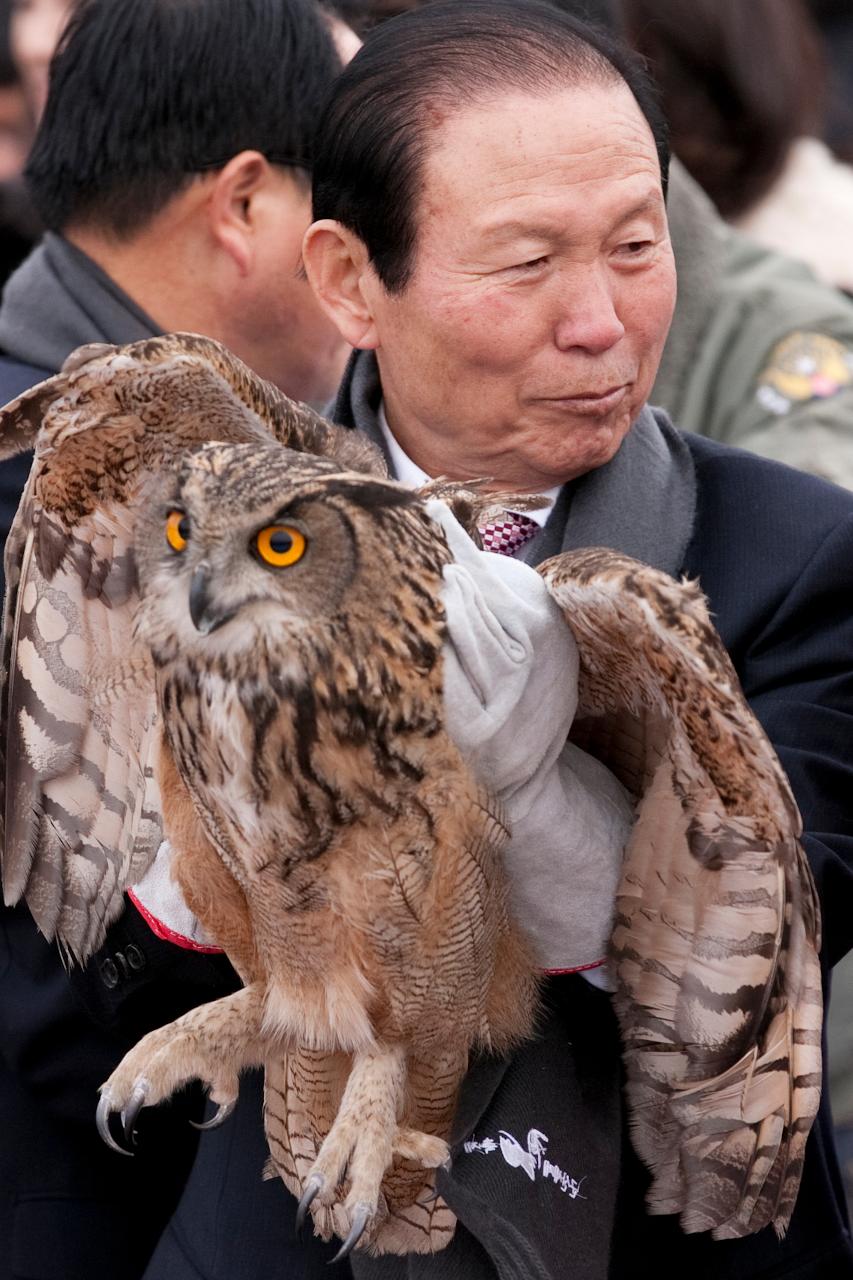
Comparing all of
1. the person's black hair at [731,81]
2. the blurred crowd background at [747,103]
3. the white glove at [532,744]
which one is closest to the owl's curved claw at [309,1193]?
the white glove at [532,744]

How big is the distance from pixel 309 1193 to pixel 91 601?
827mm

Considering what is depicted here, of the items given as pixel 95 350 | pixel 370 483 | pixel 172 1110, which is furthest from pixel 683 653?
pixel 172 1110

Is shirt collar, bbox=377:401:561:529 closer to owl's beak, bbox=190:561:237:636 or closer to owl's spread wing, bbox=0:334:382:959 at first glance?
owl's spread wing, bbox=0:334:382:959

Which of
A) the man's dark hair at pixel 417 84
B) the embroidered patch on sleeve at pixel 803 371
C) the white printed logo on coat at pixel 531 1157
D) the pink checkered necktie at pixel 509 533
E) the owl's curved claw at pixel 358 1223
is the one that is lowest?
the owl's curved claw at pixel 358 1223

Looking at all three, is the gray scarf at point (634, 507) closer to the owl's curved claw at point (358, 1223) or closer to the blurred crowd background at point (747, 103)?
the owl's curved claw at point (358, 1223)

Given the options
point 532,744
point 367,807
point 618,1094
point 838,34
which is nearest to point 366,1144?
point 618,1094

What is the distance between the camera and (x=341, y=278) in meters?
2.36

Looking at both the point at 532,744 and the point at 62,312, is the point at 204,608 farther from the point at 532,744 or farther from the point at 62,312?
the point at 62,312

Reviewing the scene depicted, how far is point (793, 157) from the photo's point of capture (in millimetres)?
4168

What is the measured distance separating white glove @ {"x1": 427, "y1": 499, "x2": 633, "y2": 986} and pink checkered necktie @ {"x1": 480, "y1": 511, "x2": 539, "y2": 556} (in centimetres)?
29

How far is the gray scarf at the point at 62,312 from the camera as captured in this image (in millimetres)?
2846

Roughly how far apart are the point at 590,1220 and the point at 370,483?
92 centimetres

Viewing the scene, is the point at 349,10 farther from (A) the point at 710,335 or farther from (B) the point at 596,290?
(B) the point at 596,290

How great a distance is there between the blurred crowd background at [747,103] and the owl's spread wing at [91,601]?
1.78 m
